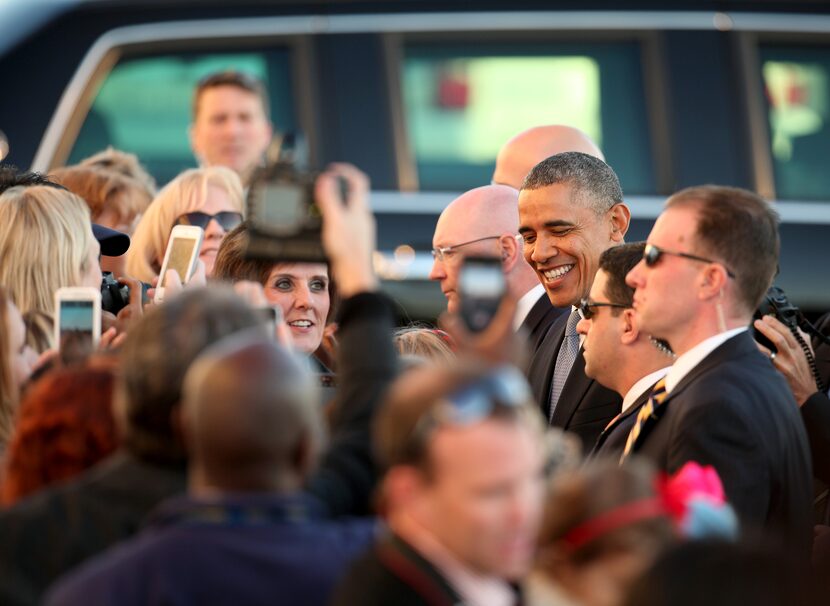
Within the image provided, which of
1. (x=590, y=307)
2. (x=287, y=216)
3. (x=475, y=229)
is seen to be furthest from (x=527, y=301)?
(x=287, y=216)

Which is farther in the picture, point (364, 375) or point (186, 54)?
point (186, 54)

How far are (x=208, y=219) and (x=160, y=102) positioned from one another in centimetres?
313

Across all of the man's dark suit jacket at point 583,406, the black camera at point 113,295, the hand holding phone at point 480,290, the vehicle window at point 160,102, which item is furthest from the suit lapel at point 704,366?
the vehicle window at point 160,102

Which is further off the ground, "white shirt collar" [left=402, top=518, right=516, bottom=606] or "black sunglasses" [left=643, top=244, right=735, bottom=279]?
"black sunglasses" [left=643, top=244, right=735, bottom=279]

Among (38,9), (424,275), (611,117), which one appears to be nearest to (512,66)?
(611,117)

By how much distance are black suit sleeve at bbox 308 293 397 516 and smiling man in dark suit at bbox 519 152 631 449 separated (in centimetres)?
291

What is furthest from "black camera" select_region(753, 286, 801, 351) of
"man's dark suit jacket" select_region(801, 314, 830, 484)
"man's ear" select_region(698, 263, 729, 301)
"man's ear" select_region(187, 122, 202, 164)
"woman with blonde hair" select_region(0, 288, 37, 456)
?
"man's ear" select_region(187, 122, 202, 164)

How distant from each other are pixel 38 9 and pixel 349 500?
23.3 feet

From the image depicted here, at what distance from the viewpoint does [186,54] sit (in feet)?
32.6

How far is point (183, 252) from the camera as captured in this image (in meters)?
5.89

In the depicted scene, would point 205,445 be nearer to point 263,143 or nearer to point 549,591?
point 549,591

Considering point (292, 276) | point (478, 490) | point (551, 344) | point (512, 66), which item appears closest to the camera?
point (478, 490)

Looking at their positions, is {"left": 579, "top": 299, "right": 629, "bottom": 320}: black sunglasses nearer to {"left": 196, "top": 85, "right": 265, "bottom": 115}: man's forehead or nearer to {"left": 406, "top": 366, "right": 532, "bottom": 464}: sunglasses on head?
{"left": 406, "top": 366, "right": 532, "bottom": 464}: sunglasses on head

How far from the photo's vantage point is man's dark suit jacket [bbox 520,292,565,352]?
6848 mm
